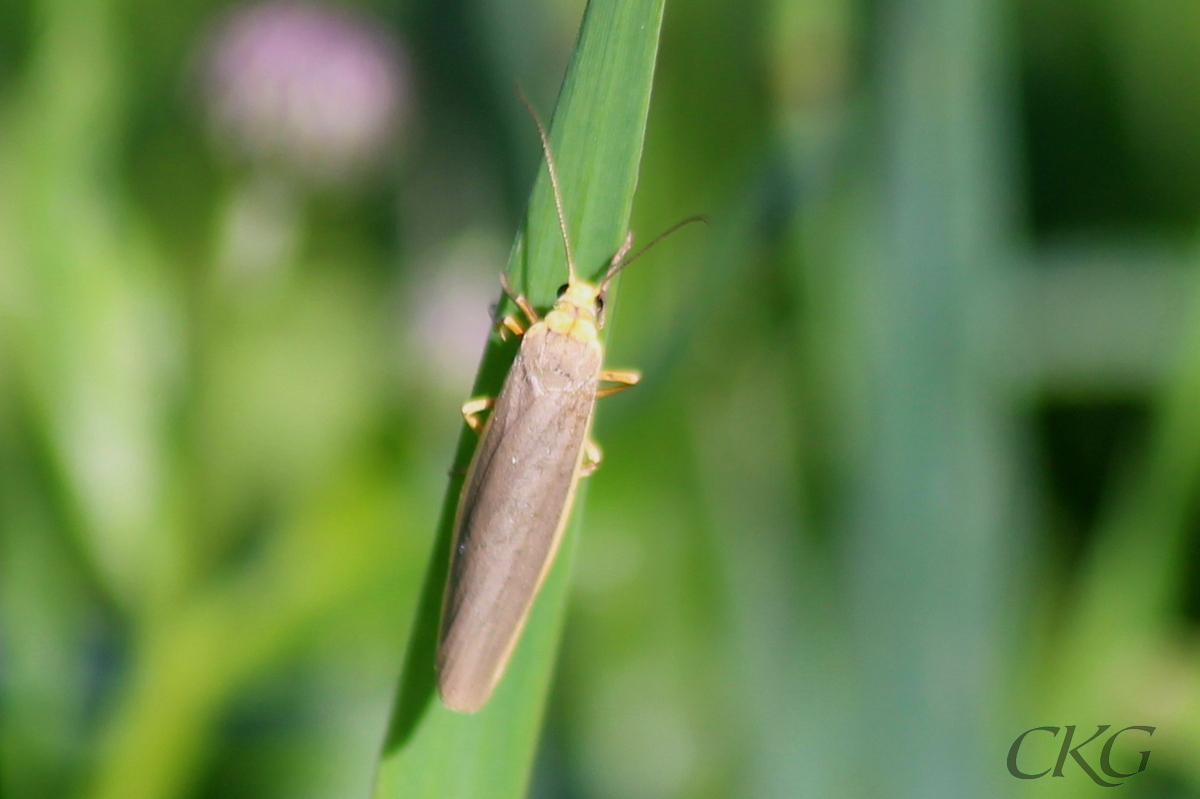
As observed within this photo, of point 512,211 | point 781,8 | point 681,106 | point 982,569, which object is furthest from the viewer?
point 681,106

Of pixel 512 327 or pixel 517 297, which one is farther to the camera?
pixel 512 327

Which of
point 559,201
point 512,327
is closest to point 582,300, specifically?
point 512,327

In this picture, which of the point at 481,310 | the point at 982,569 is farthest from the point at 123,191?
the point at 982,569

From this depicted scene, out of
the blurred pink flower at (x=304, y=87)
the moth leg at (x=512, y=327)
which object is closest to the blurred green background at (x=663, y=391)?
the blurred pink flower at (x=304, y=87)

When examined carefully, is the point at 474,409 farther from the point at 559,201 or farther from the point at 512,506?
the point at 559,201

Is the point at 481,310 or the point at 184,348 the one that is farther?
the point at 481,310

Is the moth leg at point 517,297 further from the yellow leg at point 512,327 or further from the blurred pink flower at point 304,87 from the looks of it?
the blurred pink flower at point 304,87

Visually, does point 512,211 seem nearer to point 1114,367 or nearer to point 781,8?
point 781,8
